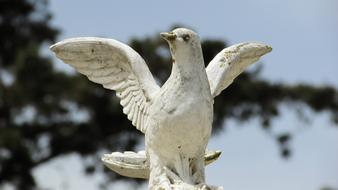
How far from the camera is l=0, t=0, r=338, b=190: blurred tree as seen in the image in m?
20.4

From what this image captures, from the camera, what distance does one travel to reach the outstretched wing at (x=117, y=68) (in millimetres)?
8016

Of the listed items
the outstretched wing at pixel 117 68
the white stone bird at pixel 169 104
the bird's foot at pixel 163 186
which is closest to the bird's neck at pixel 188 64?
the white stone bird at pixel 169 104

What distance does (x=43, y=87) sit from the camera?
2133 cm

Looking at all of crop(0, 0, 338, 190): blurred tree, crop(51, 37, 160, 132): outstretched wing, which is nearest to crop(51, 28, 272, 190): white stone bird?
crop(51, 37, 160, 132): outstretched wing

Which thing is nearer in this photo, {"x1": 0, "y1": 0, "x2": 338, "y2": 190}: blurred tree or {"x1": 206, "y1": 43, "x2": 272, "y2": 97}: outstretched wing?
{"x1": 206, "y1": 43, "x2": 272, "y2": 97}: outstretched wing

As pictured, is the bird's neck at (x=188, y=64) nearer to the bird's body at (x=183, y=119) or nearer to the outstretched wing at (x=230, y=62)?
the bird's body at (x=183, y=119)

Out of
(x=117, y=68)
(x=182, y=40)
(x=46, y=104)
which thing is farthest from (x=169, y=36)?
(x=46, y=104)

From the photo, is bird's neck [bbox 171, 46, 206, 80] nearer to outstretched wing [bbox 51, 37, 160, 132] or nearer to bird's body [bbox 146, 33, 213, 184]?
bird's body [bbox 146, 33, 213, 184]

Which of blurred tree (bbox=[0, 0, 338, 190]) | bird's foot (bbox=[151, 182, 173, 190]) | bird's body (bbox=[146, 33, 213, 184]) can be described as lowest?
blurred tree (bbox=[0, 0, 338, 190])

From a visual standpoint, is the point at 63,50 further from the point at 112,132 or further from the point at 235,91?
the point at 235,91

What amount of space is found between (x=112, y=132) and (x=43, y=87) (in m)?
1.63

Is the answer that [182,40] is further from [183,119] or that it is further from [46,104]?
[46,104]

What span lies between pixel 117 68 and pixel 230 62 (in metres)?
0.84

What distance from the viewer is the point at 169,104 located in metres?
7.57
